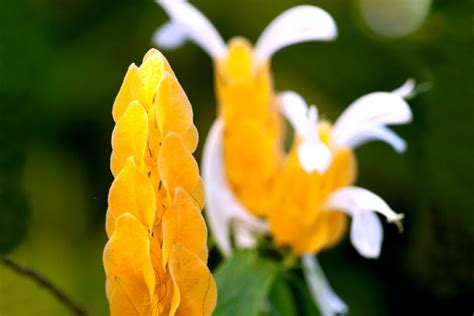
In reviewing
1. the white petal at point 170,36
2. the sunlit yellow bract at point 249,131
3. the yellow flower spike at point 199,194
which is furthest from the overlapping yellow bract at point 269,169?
the yellow flower spike at point 199,194

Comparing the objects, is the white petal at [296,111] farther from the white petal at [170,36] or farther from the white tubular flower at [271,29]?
the white petal at [170,36]

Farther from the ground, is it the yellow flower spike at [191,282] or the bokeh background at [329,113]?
the yellow flower spike at [191,282]

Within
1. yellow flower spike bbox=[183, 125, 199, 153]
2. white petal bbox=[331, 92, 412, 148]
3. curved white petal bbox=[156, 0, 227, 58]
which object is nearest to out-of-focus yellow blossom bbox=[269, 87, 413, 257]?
white petal bbox=[331, 92, 412, 148]

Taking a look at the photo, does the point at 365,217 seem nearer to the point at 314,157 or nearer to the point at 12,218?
the point at 314,157

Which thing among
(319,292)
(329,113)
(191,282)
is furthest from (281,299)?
(329,113)

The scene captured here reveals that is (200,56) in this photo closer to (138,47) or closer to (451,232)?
(138,47)

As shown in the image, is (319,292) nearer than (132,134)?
No
